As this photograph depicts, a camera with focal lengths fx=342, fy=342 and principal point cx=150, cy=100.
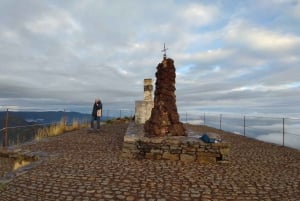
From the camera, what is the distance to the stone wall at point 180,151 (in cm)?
1138

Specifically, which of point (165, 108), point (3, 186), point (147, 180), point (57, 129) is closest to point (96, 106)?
point (57, 129)

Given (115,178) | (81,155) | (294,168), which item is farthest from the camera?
(81,155)

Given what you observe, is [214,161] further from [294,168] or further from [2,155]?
[2,155]

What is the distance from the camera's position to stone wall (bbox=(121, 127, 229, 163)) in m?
11.4

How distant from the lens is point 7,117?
1372cm

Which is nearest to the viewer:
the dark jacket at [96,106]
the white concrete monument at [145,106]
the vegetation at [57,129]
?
the vegetation at [57,129]

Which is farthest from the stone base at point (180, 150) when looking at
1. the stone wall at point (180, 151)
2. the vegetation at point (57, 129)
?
the vegetation at point (57, 129)

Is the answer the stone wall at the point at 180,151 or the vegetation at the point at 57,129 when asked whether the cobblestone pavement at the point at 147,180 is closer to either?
the stone wall at the point at 180,151

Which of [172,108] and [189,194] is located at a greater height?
[172,108]

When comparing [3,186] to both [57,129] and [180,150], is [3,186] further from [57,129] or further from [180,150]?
[57,129]

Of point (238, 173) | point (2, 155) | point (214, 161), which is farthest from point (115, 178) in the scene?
point (2, 155)

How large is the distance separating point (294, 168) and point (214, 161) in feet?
8.14

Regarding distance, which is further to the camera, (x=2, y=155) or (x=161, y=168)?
(x=2, y=155)

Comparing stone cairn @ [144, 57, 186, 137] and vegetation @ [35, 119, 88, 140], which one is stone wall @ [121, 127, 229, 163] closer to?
stone cairn @ [144, 57, 186, 137]
